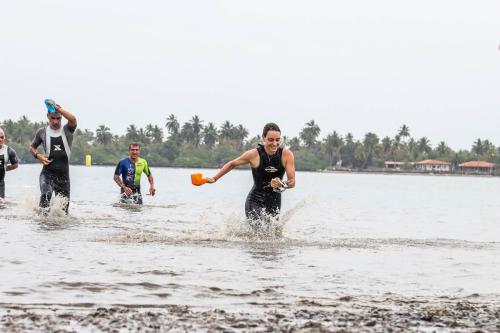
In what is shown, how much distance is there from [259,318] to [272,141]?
19.0 feet

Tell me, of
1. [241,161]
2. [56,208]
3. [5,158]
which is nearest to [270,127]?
[241,161]

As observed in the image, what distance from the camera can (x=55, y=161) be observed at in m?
13.8

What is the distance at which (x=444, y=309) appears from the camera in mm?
6590

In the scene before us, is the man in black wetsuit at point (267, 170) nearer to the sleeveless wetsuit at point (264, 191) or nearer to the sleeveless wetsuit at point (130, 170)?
the sleeveless wetsuit at point (264, 191)

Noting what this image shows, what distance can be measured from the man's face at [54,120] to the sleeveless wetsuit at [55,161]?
0.10 metres

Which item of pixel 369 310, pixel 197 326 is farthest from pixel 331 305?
pixel 197 326

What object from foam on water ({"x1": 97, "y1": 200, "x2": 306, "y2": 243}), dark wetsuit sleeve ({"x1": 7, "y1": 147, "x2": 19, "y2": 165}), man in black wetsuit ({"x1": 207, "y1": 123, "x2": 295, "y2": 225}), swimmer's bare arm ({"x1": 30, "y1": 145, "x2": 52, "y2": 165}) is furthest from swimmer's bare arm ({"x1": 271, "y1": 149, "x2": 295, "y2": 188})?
dark wetsuit sleeve ({"x1": 7, "y1": 147, "x2": 19, "y2": 165})

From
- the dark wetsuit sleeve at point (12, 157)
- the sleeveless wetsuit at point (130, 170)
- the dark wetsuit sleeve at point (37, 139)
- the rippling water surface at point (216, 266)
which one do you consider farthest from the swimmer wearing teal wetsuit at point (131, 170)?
the dark wetsuit sleeve at point (37, 139)

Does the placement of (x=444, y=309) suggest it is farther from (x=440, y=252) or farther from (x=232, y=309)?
(x=440, y=252)

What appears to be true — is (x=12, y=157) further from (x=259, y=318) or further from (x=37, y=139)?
(x=259, y=318)

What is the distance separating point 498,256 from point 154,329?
7564 millimetres

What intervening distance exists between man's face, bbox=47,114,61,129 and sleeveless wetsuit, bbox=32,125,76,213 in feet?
0.33

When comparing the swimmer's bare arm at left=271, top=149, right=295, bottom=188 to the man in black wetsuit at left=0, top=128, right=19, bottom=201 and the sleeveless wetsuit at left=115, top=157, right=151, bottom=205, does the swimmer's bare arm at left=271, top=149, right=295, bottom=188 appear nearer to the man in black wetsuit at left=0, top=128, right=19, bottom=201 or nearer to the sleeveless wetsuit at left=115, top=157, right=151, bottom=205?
the sleeveless wetsuit at left=115, top=157, right=151, bottom=205

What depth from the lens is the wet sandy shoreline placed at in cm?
554
